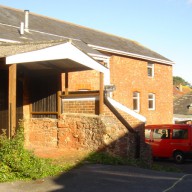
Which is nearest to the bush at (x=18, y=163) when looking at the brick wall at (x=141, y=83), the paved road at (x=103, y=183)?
the paved road at (x=103, y=183)

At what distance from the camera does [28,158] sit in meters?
8.77

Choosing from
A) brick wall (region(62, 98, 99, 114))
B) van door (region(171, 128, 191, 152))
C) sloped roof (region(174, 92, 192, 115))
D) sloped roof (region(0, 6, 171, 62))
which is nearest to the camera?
brick wall (region(62, 98, 99, 114))

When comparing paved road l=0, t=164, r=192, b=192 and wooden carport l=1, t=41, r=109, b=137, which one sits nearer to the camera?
paved road l=0, t=164, r=192, b=192

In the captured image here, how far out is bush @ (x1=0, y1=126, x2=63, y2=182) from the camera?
8297 millimetres

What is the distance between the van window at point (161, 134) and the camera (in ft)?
60.8

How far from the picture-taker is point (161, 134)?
18.8 metres

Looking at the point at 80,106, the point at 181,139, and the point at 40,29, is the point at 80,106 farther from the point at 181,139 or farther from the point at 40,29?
the point at 40,29

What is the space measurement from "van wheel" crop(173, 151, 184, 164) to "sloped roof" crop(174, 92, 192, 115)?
71.4 feet

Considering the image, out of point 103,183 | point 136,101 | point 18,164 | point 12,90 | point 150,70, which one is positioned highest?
point 150,70

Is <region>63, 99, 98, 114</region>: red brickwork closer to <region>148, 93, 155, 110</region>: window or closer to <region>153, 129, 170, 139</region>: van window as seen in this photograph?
<region>153, 129, 170, 139</region>: van window

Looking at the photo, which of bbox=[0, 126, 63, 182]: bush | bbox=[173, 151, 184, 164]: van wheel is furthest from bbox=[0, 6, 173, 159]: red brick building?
bbox=[173, 151, 184, 164]: van wheel

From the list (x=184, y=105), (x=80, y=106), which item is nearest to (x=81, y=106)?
(x=80, y=106)

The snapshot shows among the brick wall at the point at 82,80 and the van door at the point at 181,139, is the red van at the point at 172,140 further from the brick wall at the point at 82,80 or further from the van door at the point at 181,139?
the brick wall at the point at 82,80

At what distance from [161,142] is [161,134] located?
416 millimetres
